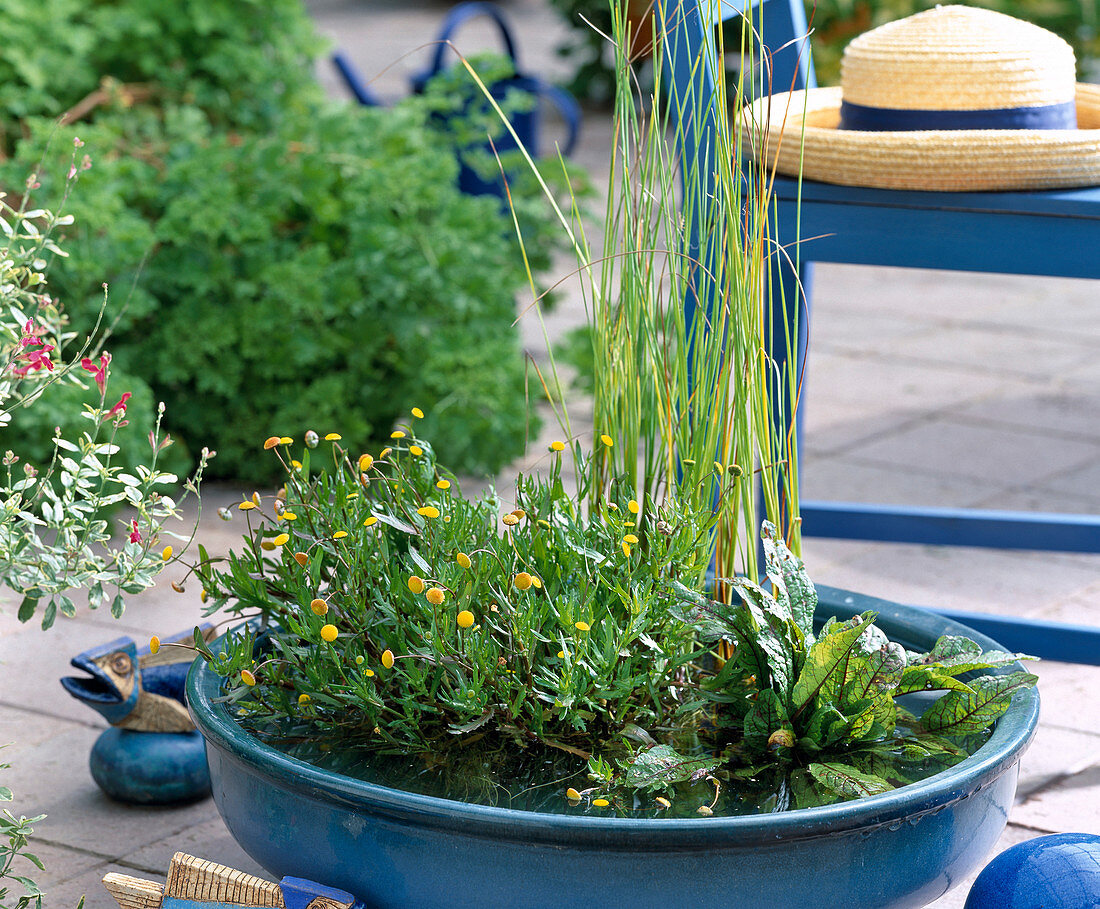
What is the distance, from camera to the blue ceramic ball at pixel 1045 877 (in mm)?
1471

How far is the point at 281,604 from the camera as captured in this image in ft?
5.33

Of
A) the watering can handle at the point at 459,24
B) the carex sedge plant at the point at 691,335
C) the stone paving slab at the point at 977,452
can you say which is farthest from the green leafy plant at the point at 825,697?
the watering can handle at the point at 459,24

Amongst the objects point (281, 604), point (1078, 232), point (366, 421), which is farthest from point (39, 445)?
point (1078, 232)

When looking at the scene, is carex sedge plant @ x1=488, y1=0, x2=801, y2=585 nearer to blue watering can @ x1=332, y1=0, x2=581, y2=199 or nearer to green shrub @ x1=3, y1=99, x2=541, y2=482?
green shrub @ x1=3, y1=99, x2=541, y2=482

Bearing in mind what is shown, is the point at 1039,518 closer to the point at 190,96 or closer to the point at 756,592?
the point at 756,592

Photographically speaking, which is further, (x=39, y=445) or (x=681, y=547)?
(x=39, y=445)

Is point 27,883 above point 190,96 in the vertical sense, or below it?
below

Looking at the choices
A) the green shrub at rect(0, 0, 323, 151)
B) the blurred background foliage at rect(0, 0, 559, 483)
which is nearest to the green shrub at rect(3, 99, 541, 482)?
the blurred background foliage at rect(0, 0, 559, 483)

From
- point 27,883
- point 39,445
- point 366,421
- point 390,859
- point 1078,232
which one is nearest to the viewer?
point 390,859

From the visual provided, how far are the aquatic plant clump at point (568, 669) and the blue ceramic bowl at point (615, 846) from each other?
0.24 ft

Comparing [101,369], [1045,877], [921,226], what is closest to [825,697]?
[1045,877]

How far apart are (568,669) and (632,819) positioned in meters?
0.18

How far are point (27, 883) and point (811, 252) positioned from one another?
1.35 meters

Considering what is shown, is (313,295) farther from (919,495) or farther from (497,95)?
(497,95)
